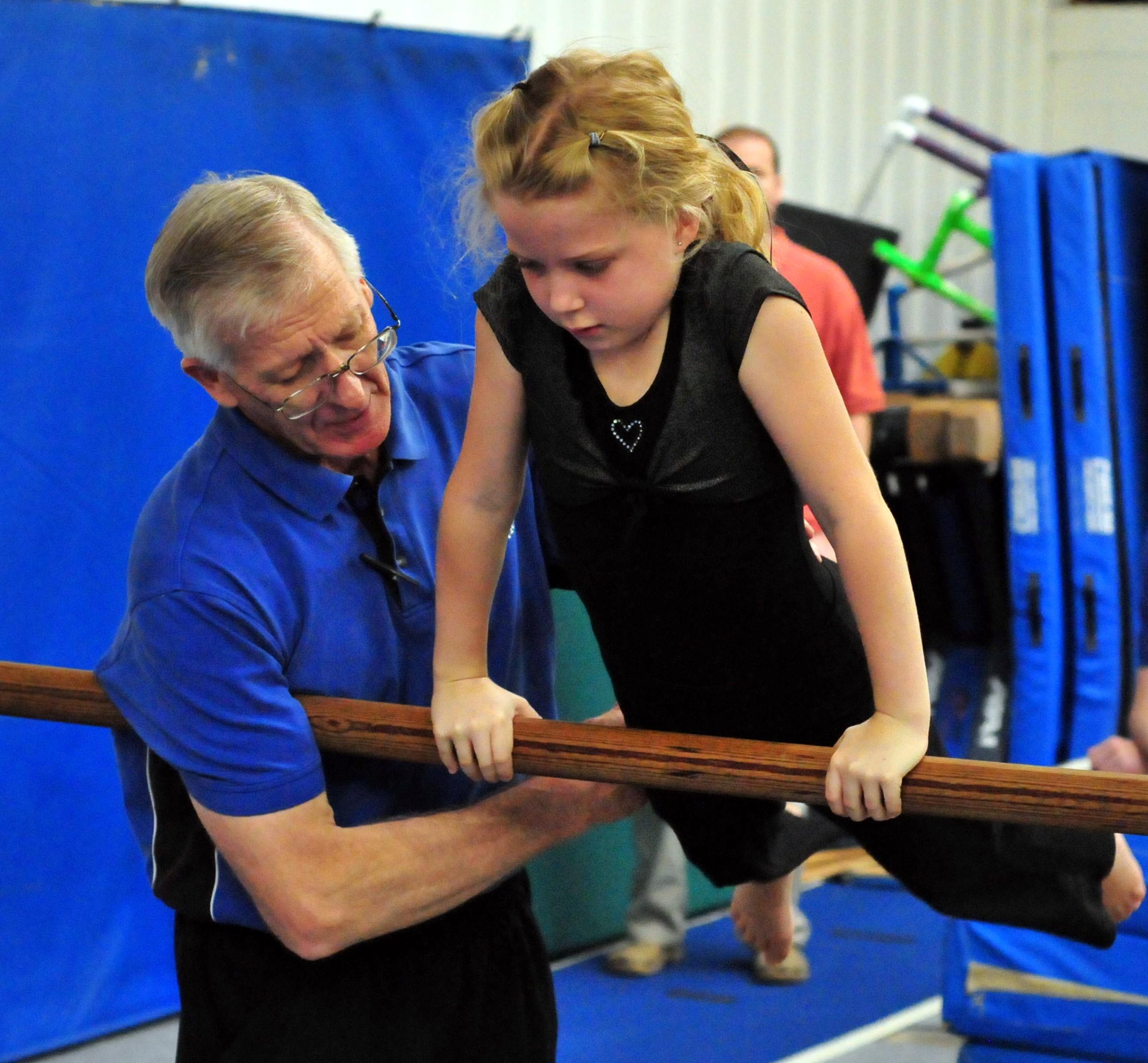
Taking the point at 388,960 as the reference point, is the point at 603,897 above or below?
below

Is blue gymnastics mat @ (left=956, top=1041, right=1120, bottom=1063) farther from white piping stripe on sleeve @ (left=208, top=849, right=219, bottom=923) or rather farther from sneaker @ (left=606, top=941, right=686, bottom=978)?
white piping stripe on sleeve @ (left=208, top=849, right=219, bottom=923)

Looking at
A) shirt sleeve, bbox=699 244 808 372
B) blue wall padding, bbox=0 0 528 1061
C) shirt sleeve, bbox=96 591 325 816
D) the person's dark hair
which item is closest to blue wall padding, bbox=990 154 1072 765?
the person's dark hair

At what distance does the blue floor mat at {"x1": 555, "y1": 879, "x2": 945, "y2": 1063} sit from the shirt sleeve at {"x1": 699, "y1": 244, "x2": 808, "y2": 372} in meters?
1.89

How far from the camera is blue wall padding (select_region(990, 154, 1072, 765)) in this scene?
340 centimetres

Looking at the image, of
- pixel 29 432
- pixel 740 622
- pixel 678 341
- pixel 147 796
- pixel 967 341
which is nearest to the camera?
pixel 678 341

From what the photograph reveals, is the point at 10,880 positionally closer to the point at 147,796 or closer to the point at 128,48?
the point at 147,796

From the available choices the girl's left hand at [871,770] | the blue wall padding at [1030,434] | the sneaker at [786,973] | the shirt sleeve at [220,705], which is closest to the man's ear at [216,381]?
the shirt sleeve at [220,705]

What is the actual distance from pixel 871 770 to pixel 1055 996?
5.82 ft

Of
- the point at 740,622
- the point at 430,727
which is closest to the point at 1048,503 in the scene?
the point at 740,622

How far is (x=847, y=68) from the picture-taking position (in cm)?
511

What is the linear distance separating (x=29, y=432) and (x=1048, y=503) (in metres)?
2.29

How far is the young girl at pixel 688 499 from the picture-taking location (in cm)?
138

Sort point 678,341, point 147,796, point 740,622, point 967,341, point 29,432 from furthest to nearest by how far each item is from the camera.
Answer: point 967,341
point 29,432
point 147,796
point 740,622
point 678,341

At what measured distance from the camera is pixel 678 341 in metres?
1.44
